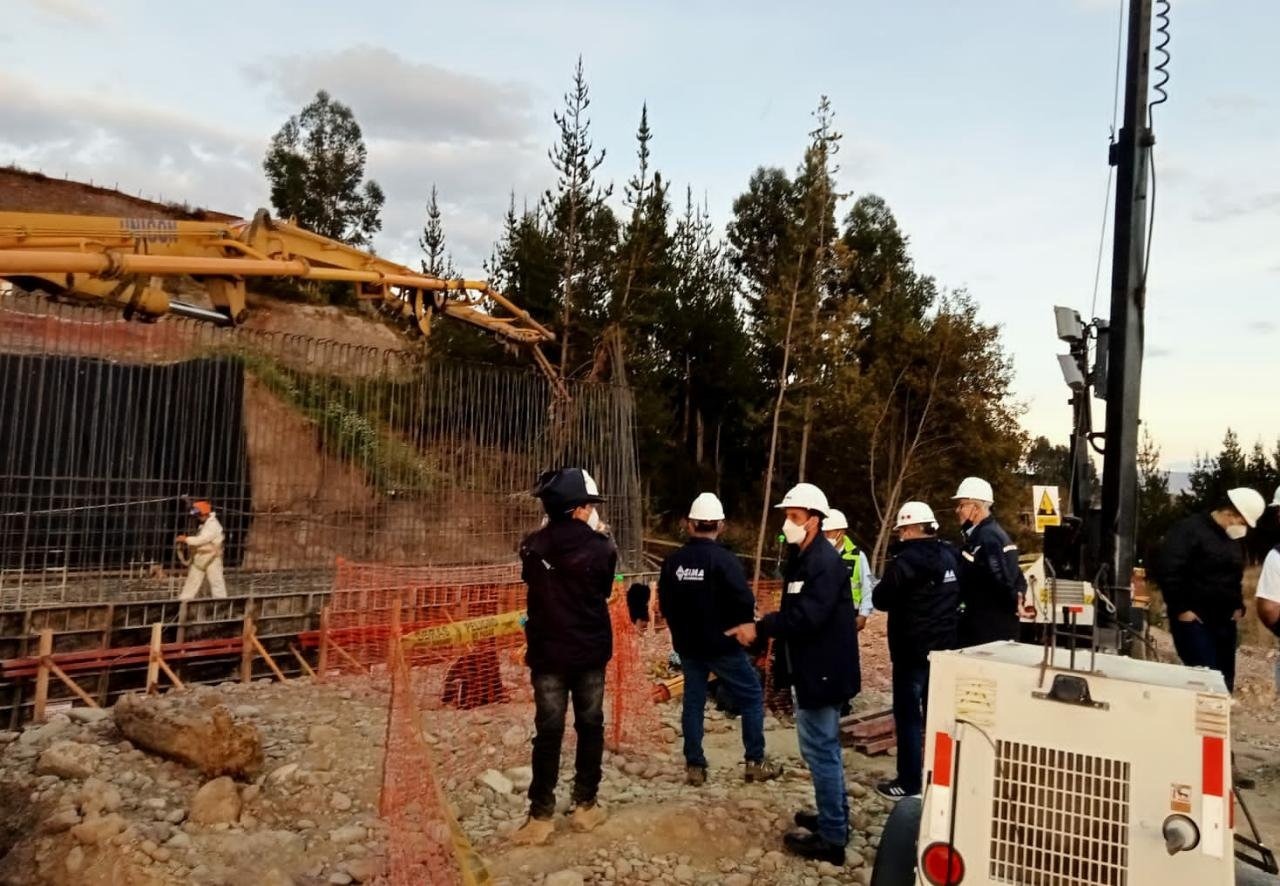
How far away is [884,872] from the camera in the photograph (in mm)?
3508

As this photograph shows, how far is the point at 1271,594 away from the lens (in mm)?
5922

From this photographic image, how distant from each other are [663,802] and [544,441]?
32.6 ft

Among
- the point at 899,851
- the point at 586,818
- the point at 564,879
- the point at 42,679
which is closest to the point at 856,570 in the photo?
the point at 586,818

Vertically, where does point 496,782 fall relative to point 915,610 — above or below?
below

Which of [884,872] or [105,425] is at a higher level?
[105,425]

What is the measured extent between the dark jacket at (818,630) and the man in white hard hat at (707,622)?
2.27ft

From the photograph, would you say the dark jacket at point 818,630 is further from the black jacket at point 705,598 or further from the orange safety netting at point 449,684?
the orange safety netting at point 449,684

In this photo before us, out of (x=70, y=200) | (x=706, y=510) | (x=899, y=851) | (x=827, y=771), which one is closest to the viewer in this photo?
(x=899, y=851)

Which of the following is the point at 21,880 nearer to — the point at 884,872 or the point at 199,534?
the point at 884,872

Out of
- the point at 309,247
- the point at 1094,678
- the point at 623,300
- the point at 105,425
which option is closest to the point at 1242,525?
the point at 1094,678

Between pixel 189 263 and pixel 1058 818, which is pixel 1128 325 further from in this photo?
pixel 189 263

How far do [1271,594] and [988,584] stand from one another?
1748mm

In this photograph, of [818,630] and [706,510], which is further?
[706,510]

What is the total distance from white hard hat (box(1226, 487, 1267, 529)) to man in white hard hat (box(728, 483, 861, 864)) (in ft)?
10.8
